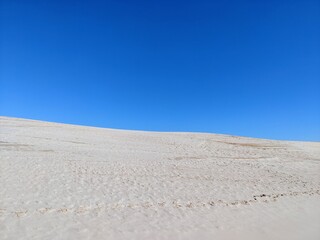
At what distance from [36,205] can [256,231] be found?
734 cm

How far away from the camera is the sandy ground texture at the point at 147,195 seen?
801cm

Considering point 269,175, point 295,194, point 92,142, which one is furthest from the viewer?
point 92,142

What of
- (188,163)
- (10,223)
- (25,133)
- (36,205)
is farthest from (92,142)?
(10,223)

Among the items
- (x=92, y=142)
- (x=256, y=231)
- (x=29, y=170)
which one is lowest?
(x=256, y=231)

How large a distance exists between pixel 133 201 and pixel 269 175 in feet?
34.3

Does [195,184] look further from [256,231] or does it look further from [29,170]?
[29,170]

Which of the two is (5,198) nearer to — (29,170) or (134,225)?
(29,170)

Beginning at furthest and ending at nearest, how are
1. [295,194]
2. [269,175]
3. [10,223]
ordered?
[269,175], [295,194], [10,223]

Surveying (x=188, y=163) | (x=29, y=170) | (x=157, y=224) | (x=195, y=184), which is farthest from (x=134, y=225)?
(x=188, y=163)

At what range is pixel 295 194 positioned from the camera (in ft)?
42.9

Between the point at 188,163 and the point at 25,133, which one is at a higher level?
the point at 25,133

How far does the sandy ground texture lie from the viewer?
8.01 metres

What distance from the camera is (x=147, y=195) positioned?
11.3 meters

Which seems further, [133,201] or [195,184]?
[195,184]
